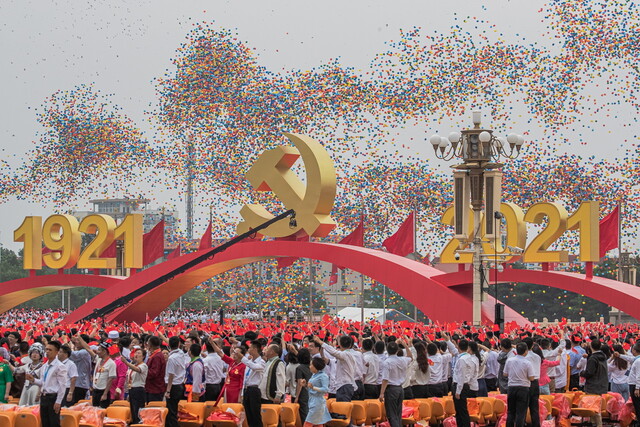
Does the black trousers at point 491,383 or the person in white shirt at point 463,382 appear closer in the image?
the person in white shirt at point 463,382

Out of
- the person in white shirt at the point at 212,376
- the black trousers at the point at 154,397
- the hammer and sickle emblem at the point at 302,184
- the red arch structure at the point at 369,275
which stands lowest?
the black trousers at the point at 154,397

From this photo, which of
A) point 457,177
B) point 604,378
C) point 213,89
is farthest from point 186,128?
point 604,378

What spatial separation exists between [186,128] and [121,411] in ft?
175

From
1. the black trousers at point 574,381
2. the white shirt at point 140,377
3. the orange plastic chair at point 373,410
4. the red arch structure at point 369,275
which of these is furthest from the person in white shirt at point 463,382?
the red arch structure at point 369,275

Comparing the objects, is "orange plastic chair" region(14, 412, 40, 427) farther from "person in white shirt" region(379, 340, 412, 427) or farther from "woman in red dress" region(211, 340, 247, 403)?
"person in white shirt" region(379, 340, 412, 427)

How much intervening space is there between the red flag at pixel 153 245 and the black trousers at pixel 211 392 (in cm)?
2586

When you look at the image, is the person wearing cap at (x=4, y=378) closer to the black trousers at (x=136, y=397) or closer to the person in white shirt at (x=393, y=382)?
the black trousers at (x=136, y=397)

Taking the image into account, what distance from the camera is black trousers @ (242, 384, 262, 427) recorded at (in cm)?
1296

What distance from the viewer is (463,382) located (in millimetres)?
14055

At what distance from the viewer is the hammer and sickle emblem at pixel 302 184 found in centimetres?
→ 3100

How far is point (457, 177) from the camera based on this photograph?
26531 millimetres

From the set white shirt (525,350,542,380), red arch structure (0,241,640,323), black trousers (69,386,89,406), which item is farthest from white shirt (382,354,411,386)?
red arch structure (0,241,640,323)

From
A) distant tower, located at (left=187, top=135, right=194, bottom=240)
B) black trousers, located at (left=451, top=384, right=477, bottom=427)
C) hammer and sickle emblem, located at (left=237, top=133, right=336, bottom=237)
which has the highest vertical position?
distant tower, located at (left=187, top=135, right=194, bottom=240)

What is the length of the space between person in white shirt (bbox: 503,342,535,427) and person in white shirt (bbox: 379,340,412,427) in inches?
56.3
